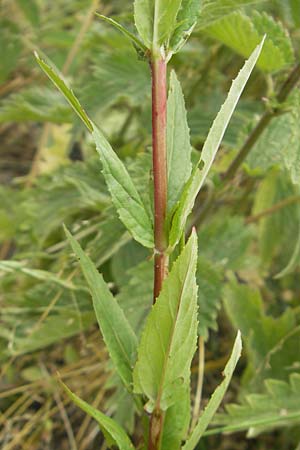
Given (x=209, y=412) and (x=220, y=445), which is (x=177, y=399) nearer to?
(x=209, y=412)

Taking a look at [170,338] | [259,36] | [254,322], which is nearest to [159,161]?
[170,338]

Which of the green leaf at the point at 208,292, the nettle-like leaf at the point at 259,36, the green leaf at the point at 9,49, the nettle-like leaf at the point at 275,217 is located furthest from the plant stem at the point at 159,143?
the green leaf at the point at 9,49

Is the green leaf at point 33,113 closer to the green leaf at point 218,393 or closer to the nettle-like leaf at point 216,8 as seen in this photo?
the nettle-like leaf at point 216,8

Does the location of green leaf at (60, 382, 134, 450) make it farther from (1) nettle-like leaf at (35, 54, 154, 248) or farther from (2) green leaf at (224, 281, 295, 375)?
(2) green leaf at (224, 281, 295, 375)

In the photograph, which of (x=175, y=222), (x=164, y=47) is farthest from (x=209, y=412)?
(x=164, y=47)

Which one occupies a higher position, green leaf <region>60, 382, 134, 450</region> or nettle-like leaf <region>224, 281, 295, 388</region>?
green leaf <region>60, 382, 134, 450</region>

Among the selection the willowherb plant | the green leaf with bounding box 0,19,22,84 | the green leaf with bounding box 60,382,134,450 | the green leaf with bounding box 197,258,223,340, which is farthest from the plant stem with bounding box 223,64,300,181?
the green leaf with bounding box 0,19,22,84
